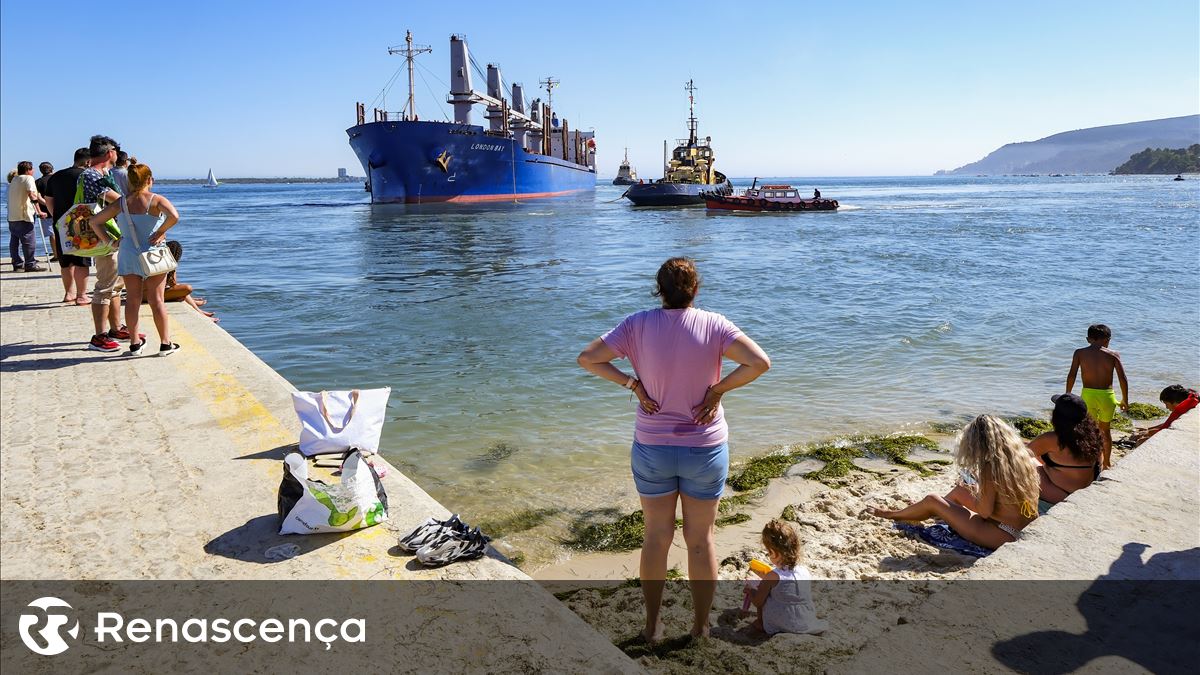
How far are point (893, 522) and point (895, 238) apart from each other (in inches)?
1127

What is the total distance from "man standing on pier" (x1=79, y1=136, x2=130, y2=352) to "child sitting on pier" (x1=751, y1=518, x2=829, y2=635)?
19.0 feet

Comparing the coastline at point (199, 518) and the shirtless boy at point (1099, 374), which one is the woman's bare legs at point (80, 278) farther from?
the shirtless boy at point (1099, 374)

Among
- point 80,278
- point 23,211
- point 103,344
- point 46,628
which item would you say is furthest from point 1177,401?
point 23,211

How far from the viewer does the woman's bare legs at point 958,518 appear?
165 inches

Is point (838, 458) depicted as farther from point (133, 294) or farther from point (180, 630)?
point (133, 294)

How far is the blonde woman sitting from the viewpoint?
13.4 feet

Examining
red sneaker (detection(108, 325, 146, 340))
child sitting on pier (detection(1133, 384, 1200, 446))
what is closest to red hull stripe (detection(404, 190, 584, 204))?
red sneaker (detection(108, 325, 146, 340))

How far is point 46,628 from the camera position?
8.78 feet

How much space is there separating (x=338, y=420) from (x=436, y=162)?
45.0 m

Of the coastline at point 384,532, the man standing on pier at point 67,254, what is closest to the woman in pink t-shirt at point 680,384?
the coastline at point 384,532

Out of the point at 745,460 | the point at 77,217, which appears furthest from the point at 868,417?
the point at 77,217

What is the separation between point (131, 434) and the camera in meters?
4.48

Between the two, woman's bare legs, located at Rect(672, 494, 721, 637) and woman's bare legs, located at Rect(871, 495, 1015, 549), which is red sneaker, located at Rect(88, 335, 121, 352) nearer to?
woman's bare legs, located at Rect(672, 494, 721, 637)

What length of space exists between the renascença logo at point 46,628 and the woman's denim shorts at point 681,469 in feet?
7.04
